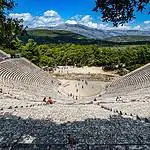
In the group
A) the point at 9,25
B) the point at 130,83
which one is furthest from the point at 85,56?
the point at 9,25

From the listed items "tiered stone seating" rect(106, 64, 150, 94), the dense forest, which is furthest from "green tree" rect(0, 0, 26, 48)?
the dense forest

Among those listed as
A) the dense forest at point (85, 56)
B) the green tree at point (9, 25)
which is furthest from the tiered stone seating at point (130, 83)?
the green tree at point (9, 25)

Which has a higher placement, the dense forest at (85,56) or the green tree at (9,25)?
the green tree at (9,25)

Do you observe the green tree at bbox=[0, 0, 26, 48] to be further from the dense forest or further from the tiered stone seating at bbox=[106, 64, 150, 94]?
the dense forest

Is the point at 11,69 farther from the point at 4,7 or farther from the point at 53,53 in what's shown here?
the point at 53,53

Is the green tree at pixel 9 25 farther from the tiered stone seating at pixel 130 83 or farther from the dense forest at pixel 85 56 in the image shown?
the dense forest at pixel 85 56

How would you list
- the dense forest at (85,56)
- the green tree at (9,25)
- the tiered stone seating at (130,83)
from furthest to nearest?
1. the dense forest at (85,56)
2. the tiered stone seating at (130,83)
3. the green tree at (9,25)

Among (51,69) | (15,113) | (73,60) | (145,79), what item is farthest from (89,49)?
(15,113)

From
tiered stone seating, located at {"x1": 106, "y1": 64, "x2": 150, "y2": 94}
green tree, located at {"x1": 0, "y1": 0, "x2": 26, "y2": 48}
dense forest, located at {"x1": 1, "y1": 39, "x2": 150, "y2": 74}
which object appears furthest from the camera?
dense forest, located at {"x1": 1, "y1": 39, "x2": 150, "y2": 74}

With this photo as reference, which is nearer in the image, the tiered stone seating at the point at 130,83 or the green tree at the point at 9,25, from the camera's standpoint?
the green tree at the point at 9,25

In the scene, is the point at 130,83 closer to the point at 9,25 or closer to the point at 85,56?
the point at 9,25

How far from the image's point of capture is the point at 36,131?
51.4 feet

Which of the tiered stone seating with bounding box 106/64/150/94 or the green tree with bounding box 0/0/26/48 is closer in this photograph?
the green tree with bounding box 0/0/26/48

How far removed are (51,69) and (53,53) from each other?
21181mm
